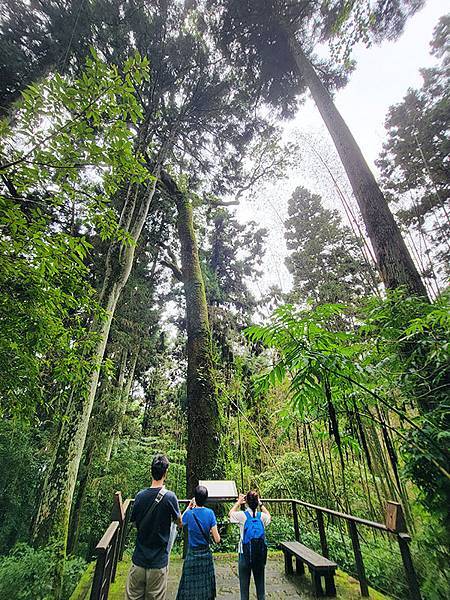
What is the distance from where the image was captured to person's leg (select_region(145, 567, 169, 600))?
2.08 metres

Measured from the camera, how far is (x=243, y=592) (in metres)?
2.70

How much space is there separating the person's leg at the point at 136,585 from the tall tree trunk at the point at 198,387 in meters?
3.22

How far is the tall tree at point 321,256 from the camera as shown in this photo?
9.34 meters

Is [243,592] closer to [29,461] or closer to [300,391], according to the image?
[300,391]

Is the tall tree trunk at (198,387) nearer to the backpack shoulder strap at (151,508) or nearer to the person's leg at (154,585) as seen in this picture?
the person's leg at (154,585)

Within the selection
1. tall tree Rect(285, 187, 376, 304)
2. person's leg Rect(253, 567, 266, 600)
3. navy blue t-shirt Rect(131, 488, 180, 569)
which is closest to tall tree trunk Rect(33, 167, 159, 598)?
navy blue t-shirt Rect(131, 488, 180, 569)

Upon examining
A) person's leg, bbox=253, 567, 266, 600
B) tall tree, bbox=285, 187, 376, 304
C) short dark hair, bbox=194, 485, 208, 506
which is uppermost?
tall tree, bbox=285, 187, 376, 304

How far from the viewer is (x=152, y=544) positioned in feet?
7.09

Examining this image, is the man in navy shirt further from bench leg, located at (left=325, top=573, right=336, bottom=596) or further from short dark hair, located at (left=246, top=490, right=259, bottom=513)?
bench leg, located at (left=325, top=573, right=336, bottom=596)

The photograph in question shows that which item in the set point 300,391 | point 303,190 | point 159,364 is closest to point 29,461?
point 159,364

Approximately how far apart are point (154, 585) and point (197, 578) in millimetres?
371

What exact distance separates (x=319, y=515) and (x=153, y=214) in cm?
963

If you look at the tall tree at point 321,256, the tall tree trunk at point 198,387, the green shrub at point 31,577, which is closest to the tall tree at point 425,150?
the tall tree at point 321,256

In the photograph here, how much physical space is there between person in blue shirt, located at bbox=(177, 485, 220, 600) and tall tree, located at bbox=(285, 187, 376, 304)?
7408 mm
